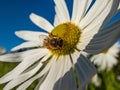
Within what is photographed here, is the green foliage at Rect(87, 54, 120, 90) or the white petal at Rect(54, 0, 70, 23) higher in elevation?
the white petal at Rect(54, 0, 70, 23)

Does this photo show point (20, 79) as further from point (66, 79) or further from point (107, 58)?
point (107, 58)

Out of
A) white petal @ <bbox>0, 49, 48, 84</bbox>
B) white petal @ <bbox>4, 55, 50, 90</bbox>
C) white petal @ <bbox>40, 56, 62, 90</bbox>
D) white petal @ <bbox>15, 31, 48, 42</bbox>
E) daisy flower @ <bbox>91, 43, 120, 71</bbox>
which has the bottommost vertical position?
daisy flower @ <bbox>91, 43, 120, 71</bbox>

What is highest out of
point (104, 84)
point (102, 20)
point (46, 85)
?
point (102, 20)

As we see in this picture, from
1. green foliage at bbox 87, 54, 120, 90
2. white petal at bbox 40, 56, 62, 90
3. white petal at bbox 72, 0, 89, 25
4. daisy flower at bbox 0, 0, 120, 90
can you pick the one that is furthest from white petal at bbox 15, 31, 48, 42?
green foliage at bbox 87, 54, 120, 90

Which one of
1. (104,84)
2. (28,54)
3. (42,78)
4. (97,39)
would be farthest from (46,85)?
(104,84)

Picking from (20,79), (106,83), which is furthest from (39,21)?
(106,83)

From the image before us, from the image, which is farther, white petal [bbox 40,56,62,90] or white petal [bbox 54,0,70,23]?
white petal [bbox 54,0,70,23]

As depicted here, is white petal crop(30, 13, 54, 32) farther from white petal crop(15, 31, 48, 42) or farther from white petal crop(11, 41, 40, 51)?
white petal crop(11, 41, 40, 51)

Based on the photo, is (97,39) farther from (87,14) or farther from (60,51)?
(60,51)

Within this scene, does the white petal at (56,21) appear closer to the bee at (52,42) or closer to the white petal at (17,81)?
the bee at (52,42)
